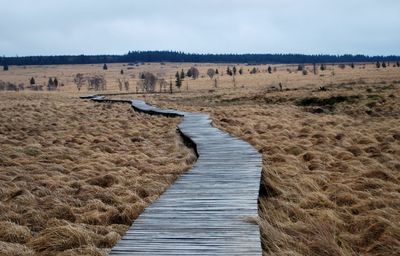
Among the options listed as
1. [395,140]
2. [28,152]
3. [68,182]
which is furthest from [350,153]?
[28,152]

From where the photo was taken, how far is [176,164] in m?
12.3

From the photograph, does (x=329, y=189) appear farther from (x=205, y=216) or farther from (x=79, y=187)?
(x=79, y=187)

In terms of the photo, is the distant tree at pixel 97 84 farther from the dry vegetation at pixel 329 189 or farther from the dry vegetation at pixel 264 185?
the dry vegetation at pixel 329 189

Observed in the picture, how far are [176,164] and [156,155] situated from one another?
1961 mm

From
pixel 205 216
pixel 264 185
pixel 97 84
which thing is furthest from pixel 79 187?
pixel 97 84

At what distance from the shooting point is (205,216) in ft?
21.4

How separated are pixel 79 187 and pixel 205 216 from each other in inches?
168

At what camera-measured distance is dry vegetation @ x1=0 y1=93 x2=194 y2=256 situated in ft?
21.9

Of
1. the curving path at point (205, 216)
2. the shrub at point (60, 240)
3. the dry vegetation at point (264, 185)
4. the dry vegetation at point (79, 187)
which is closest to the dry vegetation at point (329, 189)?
the dry vegetation at point (264, 185)

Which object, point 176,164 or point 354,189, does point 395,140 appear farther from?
point 176,164

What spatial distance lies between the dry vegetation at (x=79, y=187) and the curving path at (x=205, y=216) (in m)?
0.74

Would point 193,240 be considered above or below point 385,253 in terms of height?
above

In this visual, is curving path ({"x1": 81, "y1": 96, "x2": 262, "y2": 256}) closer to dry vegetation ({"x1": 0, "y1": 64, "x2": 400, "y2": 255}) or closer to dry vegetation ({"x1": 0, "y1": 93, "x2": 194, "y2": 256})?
dry vegetation ({"x1": 0, "y1": 64, "x2": 400, "y2": 255})

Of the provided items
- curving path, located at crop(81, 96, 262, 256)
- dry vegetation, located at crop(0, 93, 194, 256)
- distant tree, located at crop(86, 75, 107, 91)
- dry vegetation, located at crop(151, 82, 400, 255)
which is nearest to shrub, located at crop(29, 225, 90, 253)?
dry vegetation, located at crop(0, 93, 194, 256)
